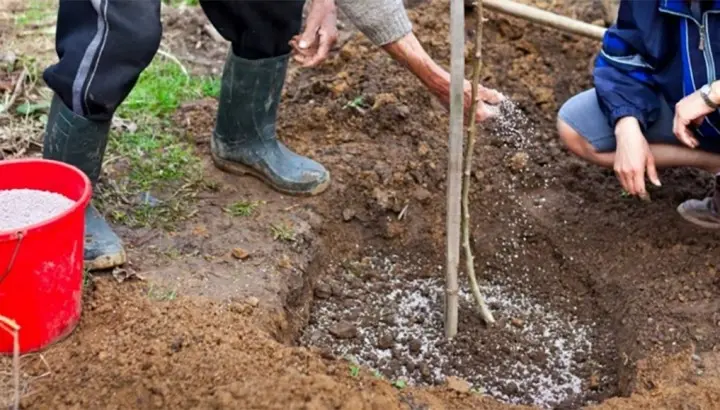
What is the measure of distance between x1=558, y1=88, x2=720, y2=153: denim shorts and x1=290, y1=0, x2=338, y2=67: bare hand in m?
0.93

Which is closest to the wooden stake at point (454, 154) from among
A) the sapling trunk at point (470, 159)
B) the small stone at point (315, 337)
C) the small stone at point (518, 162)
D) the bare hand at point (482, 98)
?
the sapling trunk at point (470, 159)

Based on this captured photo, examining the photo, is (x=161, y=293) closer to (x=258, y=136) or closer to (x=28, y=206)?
(x=28, y=206)

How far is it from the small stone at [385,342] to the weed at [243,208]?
2.03 ft

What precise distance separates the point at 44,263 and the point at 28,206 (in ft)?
0.74

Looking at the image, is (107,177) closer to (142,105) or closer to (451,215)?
(142,105)

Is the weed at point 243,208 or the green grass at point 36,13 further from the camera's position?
the green grass at point 36,13

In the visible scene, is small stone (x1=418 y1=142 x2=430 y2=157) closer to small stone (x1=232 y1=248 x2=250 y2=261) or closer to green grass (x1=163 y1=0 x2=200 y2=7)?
small stone (x1=232 y1=248 x2=250 y2=261)

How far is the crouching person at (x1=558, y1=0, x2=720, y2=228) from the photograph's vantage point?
2.90 metres

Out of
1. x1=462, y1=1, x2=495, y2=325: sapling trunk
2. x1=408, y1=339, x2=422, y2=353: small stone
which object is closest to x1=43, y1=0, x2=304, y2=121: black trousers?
x1=462, y1=1, x2=495, y2=325: sapling trunk

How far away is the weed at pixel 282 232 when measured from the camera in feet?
10.3

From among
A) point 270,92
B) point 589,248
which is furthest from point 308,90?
point 589,248

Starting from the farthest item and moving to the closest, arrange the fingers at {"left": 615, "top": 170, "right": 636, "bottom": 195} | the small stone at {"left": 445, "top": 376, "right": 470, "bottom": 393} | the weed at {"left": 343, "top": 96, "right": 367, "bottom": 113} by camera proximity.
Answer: the weed at {"left": 343, "top": 96, "right": 367, "bottom": 113}, the fingers at {"left": 615, "top": 170, "right": 636, "bottom": 195}, the small stone at {"left": 445, "top": 376, "right": 470, "bottom": 393}

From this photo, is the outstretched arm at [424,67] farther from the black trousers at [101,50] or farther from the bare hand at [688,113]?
the black trousers at [101,50]

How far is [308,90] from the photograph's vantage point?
12.6 ft
